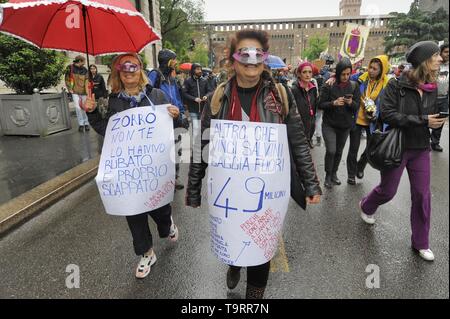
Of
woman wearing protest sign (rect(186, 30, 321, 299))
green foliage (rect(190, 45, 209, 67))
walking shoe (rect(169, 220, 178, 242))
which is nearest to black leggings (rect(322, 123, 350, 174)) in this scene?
walking shoe (rect(169, 220, 178, 242))

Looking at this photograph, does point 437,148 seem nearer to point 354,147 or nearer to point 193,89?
point 354,147

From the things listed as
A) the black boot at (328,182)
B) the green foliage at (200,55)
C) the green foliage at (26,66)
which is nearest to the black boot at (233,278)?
the black boot at (328,182)

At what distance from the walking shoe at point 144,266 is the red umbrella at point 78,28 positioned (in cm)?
198

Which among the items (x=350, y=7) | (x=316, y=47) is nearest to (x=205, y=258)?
(x=316, y=47)

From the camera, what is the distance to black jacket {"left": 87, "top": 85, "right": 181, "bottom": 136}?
8.99ft

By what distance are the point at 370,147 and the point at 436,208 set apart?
185cm

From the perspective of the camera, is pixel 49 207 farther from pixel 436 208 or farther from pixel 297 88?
pixel 436 208

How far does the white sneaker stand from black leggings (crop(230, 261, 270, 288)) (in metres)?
1.77

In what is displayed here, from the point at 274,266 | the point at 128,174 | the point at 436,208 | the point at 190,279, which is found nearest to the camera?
the point at 128,174

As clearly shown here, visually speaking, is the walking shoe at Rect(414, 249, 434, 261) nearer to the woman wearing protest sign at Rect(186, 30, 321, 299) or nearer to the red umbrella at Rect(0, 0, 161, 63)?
the woman wearing protest sign at Rect(186, 30, 321, 299)

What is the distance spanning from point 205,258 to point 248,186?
1.45 metres

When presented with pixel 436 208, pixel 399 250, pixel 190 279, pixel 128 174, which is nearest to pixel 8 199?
pixel 128 174

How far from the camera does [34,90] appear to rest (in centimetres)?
808

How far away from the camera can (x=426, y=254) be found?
312cm
